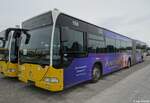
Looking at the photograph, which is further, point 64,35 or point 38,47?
point 38,47

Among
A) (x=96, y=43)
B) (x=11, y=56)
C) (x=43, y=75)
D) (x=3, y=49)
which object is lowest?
(x=43, y=75)

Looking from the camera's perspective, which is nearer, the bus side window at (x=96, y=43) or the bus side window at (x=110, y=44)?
the bus side window at (x=96, y=43)

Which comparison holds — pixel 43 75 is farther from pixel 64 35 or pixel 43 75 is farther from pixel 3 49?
Result: pixel 3 49

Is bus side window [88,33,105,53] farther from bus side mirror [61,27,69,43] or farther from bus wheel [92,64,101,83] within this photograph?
bus side mirror [61,27,69,43]

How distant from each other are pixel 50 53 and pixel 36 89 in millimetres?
2218

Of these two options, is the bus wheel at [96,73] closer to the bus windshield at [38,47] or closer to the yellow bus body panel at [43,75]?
the yellow bus body panel at [43,75]

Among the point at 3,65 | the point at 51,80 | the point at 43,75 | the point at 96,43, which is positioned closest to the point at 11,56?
the point at 3,65

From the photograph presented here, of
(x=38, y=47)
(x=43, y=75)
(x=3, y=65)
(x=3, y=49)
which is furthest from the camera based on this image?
(x=3, y=49)

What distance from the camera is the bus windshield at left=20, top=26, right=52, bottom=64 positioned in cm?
479

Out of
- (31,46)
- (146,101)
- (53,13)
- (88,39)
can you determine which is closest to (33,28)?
(31,46)

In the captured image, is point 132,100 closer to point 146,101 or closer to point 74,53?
point 146,101

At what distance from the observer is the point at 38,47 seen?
5062mm

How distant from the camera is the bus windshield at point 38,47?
4.79 meters

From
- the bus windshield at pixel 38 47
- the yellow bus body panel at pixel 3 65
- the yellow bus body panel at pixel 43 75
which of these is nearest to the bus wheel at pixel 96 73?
the yellow bus body panel at pixel 43 75
